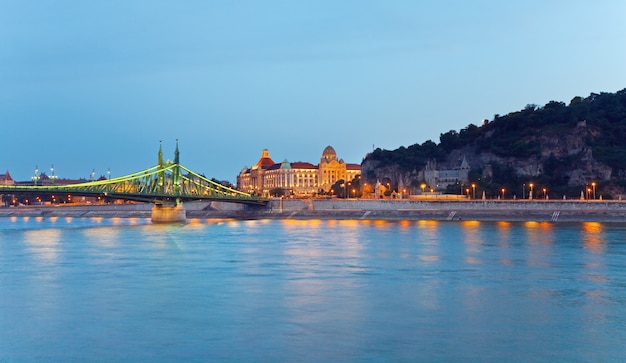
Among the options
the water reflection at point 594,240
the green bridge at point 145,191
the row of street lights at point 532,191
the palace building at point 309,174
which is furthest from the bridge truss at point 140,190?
the palace building at point 309,174

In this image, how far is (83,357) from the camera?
41.6 ft

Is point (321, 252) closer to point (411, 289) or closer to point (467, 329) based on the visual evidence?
point (411, 289)

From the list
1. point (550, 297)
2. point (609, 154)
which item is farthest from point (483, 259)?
point (609, 154)

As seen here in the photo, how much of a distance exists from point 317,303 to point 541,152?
6038cm

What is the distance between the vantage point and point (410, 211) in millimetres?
59562

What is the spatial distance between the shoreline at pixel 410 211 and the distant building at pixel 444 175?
63.6 ft

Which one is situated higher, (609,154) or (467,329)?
(609,154)

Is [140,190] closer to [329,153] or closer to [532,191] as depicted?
[532,191]

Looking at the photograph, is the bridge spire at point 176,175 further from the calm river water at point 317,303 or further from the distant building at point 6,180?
the distant building at point 6,180

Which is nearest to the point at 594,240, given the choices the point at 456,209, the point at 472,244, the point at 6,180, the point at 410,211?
the point at 472,244

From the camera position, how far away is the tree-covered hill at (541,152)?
68375 mm

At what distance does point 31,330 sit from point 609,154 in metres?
62.9

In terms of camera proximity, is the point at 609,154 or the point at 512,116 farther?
the point at 512,116

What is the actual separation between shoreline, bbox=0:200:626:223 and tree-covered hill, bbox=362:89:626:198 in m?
12.2
